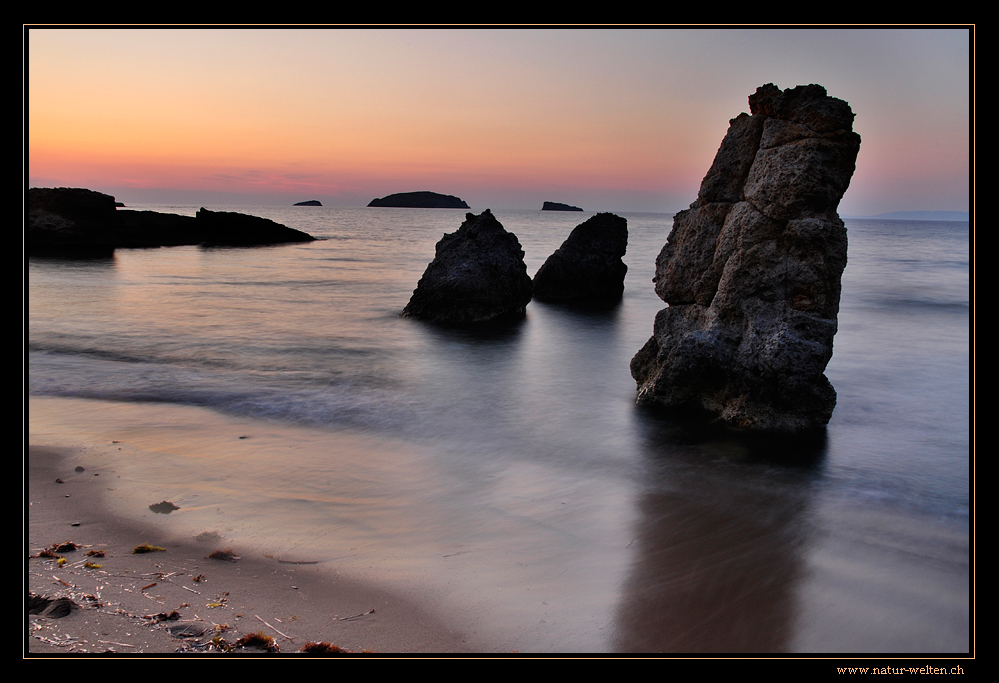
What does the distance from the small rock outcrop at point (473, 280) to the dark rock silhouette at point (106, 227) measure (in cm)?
1965

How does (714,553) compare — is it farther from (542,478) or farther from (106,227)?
(106,227)

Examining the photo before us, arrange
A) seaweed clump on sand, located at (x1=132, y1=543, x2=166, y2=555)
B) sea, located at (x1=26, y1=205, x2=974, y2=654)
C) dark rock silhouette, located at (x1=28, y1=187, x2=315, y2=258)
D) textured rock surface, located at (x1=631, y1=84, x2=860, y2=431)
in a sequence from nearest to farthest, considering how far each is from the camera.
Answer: sea, located at (x1=26, y1=205, x2=974, y2=654) < seaweed clump on sand, located at (x1=132, y1=543, x2=166, y2=555) < textured rock surface, located at (x1=631, y1=84, x2=860, y2=431) < dark rock silhouette, located at (x1=28, y1=187, x2=315, y2=258)

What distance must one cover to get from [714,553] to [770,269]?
326 centimetres

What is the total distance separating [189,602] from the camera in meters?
3.08

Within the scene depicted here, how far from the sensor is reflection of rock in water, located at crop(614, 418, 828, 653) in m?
3.09

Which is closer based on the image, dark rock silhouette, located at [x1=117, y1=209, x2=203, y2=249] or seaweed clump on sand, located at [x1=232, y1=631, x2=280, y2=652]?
seaweed clump on sand, located at [x1=232, y1=631, x2=280, y2=652]

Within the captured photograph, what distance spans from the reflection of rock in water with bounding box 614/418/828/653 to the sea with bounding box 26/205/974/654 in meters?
0.02

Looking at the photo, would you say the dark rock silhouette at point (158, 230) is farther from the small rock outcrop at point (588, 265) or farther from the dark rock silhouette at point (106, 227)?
the small rock outcrop at point (588, 265)

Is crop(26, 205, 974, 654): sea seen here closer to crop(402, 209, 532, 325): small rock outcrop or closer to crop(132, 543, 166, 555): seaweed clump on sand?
crop(132, 543, 166, 555): seaweed clump on sand

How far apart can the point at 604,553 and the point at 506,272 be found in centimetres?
944

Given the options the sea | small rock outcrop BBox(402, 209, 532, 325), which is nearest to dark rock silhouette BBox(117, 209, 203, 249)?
the sea

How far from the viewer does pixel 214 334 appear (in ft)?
35.8
